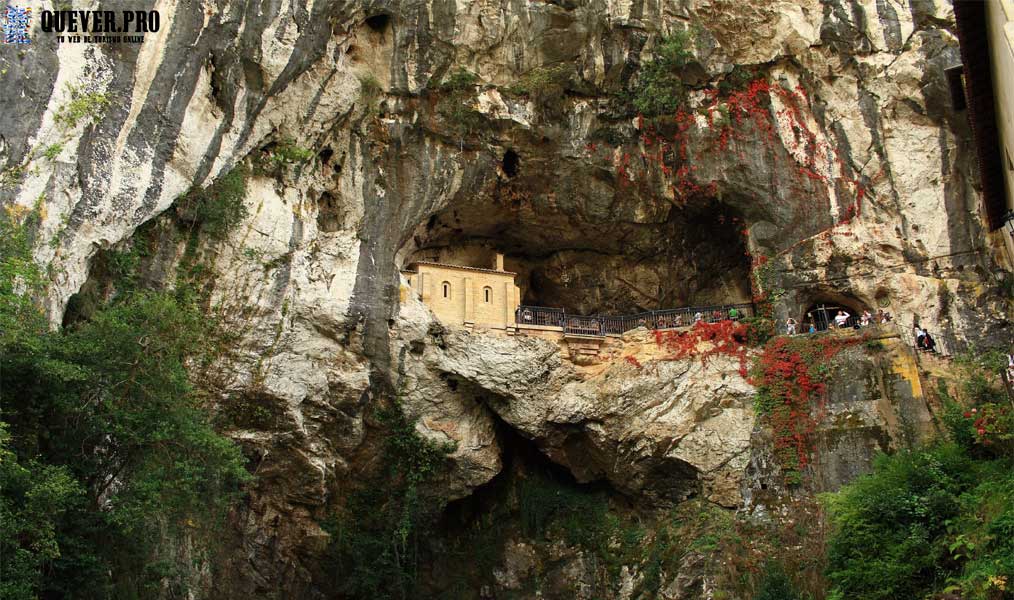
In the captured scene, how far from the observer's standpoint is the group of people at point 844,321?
71.6 ft

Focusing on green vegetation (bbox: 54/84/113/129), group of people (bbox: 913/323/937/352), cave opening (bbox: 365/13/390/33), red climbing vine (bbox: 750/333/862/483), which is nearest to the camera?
green vegetation (bbox: 54/84/113/129)

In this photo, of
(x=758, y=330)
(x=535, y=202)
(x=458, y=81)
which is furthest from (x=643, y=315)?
(x=458, y=81)

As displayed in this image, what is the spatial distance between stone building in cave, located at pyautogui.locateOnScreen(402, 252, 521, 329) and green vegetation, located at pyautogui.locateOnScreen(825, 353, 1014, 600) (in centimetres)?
1108

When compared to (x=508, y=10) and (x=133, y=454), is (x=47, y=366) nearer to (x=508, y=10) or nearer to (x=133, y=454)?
(x=133, y=454)

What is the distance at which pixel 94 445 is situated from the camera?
14.5 meters

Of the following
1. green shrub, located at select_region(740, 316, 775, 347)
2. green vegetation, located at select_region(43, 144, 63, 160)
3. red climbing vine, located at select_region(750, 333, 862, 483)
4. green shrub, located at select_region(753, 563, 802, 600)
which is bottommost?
green shrub, located at select_region(753, 563, 802, 600)

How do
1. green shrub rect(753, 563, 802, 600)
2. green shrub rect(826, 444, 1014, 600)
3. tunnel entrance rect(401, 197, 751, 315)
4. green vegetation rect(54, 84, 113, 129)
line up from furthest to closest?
tunnel entrance rect(401, 197, 751, 315) < green shrub rect(753, 563, 802, 600) < green vegetation rect(54, 84, 113, 129) < green shrub rect(826, 444, 1014, 600)

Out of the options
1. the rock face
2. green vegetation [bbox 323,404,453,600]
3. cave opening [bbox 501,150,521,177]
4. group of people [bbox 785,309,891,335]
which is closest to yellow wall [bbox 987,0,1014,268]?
group of people [bbox 785,309,891,335]

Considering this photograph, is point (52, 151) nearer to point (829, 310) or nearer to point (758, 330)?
point (758, 330)

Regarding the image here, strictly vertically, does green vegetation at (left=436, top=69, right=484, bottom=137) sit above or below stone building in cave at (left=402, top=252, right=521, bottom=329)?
above

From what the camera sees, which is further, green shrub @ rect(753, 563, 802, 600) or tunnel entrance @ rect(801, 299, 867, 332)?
tunnel entrance @ rect(801, 299, 867, 332)

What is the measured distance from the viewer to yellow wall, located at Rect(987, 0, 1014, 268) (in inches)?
594

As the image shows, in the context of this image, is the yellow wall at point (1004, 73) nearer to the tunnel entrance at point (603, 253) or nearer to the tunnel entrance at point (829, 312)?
the tunnel entrance at point (829, 312)

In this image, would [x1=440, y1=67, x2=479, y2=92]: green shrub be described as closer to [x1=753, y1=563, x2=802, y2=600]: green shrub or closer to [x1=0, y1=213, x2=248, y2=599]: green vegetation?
[x1=0, y1=213, x2=248, y2=599]: green vegetation
